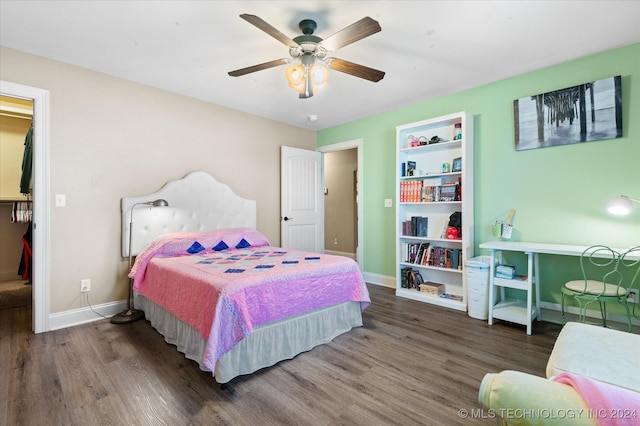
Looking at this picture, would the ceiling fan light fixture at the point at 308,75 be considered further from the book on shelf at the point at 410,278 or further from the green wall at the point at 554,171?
the book on shelf at the point at 410,278

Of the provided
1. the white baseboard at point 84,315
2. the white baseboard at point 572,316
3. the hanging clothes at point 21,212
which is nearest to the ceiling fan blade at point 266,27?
the white baseboard at point 84,315

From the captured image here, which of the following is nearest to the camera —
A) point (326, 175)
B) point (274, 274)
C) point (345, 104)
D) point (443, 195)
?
point (274, 274)

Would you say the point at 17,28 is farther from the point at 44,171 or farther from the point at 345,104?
the point at 345,104

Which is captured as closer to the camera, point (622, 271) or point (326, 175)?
point (622, 271)

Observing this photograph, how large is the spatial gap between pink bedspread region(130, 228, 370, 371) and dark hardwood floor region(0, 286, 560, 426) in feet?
1.03

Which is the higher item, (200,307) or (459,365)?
(200,307)

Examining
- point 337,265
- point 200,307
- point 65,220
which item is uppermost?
point 65,220

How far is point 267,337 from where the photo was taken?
2117mm

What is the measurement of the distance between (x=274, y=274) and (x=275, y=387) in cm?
72

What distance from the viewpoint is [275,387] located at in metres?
1.87

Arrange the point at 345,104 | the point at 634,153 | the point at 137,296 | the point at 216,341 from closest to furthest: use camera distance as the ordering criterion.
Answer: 1. the point at 216,341
2. the point at 634,153
3. the point at 137,296
4. the point at 345,104

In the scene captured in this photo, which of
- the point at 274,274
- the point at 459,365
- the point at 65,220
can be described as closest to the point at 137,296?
the point at 65,220

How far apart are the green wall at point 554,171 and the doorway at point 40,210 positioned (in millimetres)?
4063

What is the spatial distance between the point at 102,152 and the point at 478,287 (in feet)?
13.4
